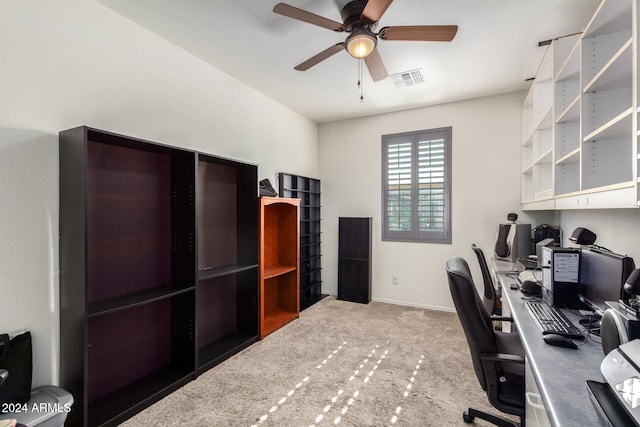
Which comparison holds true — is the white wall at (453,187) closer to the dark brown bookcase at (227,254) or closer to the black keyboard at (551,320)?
the dark brown bookcase at (227,254)

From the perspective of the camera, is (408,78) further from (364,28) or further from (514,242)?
(514,242)

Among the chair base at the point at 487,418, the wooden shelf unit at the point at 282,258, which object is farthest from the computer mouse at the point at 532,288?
the wooden shelf unit at the point at 282,258

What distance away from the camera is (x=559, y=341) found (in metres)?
1.29

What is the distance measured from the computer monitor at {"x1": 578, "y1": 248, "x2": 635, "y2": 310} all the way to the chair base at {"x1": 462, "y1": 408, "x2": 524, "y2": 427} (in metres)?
0.85

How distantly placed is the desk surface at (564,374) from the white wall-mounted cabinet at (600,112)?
0.65m

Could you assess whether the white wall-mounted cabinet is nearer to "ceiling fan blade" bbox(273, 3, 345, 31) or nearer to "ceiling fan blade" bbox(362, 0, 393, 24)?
"ceiling fan blade" bbox(362, 0, 393, 24)

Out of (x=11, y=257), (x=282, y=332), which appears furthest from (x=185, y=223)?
(x=282, y=332)

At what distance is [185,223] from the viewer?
248 centimetres

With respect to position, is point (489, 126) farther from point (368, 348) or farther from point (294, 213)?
point (368, 348)

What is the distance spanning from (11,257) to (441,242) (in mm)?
4238

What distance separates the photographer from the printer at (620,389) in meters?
0.76

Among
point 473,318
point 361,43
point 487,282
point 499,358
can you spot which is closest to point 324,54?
point 361,43

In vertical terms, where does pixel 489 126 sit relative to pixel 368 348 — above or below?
above

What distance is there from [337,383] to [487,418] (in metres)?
1.05
